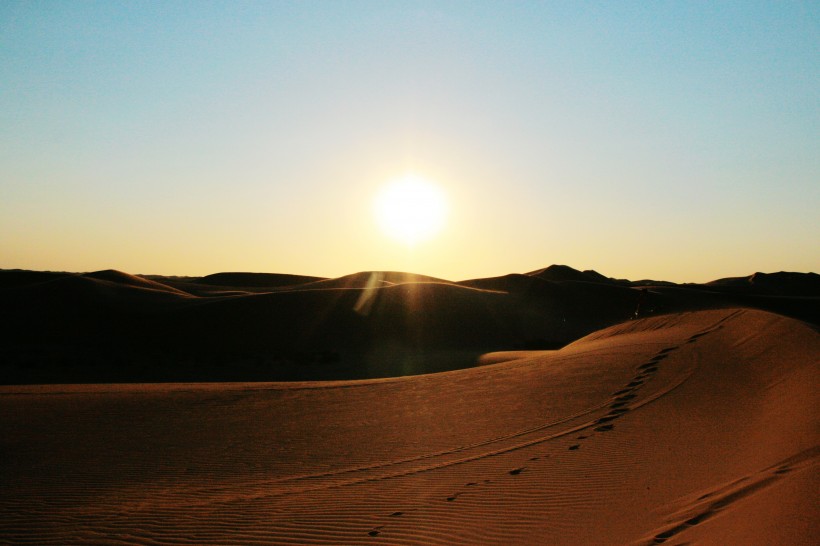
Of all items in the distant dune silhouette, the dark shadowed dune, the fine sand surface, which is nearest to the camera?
the fine sand surface

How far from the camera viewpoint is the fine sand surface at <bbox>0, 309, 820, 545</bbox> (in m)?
7.20

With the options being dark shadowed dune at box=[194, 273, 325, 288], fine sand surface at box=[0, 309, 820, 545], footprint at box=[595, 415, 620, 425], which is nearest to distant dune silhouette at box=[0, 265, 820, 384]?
fine sand surface at box=[0, 309, 820, 545]

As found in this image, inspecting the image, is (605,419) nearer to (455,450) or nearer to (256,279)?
(455,450)

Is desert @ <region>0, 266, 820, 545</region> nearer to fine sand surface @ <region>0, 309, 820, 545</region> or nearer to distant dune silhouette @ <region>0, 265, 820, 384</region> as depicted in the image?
fine sand surface @ <region>0, 309, 820, 545</region>

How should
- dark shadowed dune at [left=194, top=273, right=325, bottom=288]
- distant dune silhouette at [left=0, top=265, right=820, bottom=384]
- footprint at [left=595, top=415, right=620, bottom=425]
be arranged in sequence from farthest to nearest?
dark shadowed dune at [left=194, top=273, right=325, bottom=288], distant dune silhouette at [left=0, top=265, right=820, bottom=384], footprint at [left=595, top=415, right=620, bottom=425]

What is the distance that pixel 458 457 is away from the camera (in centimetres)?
1099

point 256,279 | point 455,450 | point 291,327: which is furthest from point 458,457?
point 256,279

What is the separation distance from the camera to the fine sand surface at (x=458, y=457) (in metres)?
7.20

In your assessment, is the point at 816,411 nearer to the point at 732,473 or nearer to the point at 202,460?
the point at 732,473

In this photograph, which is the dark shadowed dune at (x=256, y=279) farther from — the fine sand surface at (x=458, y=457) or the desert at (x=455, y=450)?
the fine sand surface at (x=458, y=457)

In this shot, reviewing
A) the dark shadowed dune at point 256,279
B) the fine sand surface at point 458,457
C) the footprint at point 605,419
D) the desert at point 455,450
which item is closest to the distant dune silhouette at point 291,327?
the desert at point 455,450

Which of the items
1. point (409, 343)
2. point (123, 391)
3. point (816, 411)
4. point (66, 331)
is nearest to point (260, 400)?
point (123, 391)

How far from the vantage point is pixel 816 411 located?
10141mm

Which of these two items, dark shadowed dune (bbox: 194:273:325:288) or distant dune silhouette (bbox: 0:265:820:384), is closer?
distant dune silhouette (bbox: 0:265:820:384)
